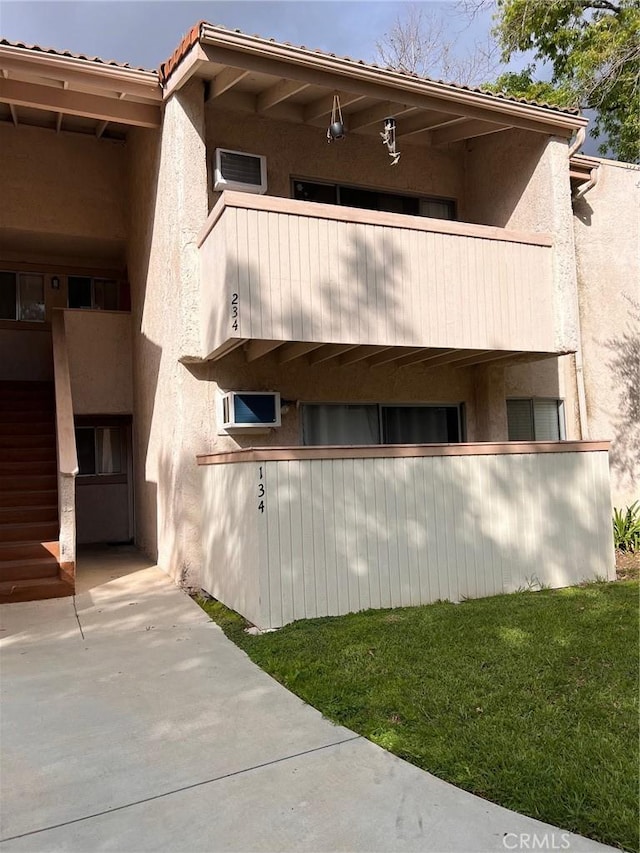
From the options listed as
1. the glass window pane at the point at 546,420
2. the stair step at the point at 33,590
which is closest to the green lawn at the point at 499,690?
the stair step at the point at 33,590

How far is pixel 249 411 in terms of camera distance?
803 cm

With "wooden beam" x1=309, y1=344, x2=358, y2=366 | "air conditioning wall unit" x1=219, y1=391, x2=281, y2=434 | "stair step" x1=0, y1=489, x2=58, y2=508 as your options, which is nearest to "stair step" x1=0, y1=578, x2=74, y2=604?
"stair step" x1=0, y1=489, x2=58, y2=508

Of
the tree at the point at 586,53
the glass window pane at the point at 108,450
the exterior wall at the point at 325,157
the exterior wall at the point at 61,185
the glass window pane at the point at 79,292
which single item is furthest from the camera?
the tree at the point at 586,53

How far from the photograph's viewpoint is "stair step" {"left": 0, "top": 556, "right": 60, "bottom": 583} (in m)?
7.59

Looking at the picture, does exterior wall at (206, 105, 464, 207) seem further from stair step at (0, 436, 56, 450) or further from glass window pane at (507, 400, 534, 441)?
stair step at (0, 436, 56, 450)

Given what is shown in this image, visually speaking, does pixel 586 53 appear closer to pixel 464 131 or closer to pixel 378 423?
pixel 464 131

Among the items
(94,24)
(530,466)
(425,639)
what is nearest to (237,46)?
(530,466)

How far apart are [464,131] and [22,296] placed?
8195 millimetres

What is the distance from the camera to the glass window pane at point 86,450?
38.5 feet

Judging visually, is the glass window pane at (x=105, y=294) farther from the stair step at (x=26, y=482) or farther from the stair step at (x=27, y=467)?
the stair step at (x=26, y=482)

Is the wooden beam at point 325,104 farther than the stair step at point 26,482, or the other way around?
the stair step at point 26,482

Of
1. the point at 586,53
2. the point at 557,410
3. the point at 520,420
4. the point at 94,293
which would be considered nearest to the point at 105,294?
the point at 94,293

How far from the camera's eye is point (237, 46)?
7113 millimetres

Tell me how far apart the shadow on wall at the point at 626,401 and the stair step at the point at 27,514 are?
29.6 ft
